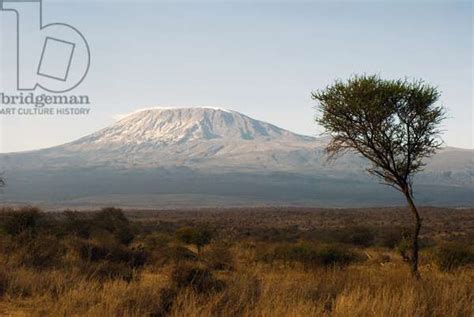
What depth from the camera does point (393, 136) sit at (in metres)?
15.3

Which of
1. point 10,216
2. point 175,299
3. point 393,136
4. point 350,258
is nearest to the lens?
point 175,299

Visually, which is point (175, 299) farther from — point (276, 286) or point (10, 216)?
point (10, 216)

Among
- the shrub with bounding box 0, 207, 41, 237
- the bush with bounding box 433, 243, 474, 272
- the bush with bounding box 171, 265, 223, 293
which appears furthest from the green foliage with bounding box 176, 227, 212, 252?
the bush with bounding box 171, 265, 223, 293

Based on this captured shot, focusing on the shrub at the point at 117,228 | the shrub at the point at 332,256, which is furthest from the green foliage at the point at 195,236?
the shrub at the point at 332,256

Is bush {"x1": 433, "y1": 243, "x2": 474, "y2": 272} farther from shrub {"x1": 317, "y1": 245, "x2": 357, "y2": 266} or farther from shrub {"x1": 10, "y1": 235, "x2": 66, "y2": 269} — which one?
shrub {"x1": 10, "y1": 235, "x2": 66, "y2": 269}

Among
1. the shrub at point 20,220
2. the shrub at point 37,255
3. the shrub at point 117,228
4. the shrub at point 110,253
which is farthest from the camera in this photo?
the shrub at point 117,228

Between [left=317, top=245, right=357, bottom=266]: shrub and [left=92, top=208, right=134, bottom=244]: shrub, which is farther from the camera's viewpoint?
[left=92, top=208, right=134, bottom=244]: shrub

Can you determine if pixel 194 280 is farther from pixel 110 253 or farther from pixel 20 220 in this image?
pixel 20 220

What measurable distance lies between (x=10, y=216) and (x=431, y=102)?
19057mm

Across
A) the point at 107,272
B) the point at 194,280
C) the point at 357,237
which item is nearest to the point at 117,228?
the point at 357,237

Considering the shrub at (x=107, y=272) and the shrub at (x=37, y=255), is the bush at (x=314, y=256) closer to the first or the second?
the shrub at (x=107, y=272)

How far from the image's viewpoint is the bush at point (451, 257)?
19.6 m

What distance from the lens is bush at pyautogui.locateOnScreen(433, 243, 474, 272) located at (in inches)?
771

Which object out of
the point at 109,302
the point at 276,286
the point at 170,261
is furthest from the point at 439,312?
the point at 170,261
